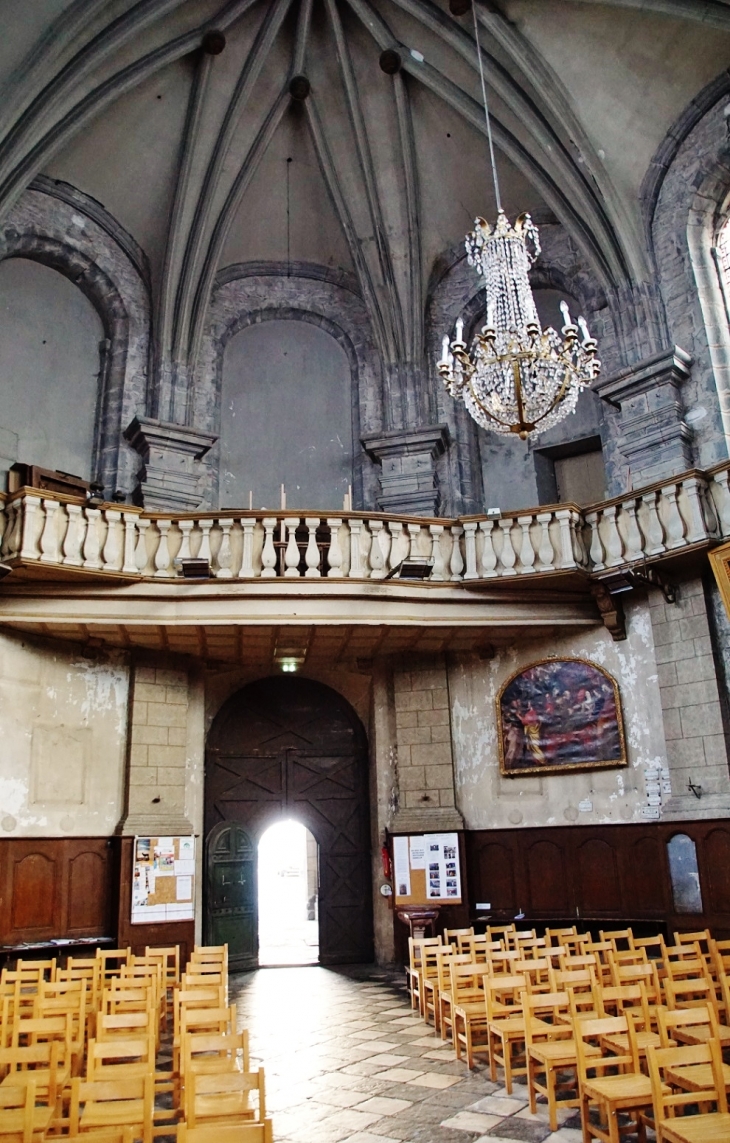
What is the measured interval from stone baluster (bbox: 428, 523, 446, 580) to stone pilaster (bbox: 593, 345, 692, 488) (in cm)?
362

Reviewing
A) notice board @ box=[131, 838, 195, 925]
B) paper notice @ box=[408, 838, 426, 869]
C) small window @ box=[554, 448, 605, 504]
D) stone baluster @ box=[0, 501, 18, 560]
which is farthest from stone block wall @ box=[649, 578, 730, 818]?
stone baluster @ box=[0, 501, 18, 560]

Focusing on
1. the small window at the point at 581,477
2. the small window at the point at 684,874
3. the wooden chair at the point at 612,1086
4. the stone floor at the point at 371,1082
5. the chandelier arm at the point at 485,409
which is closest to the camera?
the wooden chair at the point at 612,1086

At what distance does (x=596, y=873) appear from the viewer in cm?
1262

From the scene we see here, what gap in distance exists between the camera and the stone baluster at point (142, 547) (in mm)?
11961

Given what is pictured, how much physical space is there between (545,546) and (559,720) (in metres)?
2.64

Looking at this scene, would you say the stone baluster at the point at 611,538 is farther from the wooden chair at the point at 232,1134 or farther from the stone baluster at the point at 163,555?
the wooden chair at the point at 232,1134

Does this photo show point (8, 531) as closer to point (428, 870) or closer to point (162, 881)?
point (162, 881)

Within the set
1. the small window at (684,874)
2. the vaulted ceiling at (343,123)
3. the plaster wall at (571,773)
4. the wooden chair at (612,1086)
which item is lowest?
the wooden chair at (612,1086)

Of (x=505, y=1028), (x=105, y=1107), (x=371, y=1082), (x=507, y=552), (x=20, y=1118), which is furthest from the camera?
(x=507, y=552)

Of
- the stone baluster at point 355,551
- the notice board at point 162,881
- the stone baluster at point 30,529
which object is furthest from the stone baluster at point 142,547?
the notice board at point 162,881

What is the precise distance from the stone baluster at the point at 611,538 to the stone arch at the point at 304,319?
5.43 metres

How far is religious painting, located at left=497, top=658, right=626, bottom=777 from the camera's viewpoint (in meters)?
12.8

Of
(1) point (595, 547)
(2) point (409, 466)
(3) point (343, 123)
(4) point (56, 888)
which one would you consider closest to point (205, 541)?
(4) point (56, 888)

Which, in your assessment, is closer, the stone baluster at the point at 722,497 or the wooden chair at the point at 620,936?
the wooden chair at the point at 620,936
